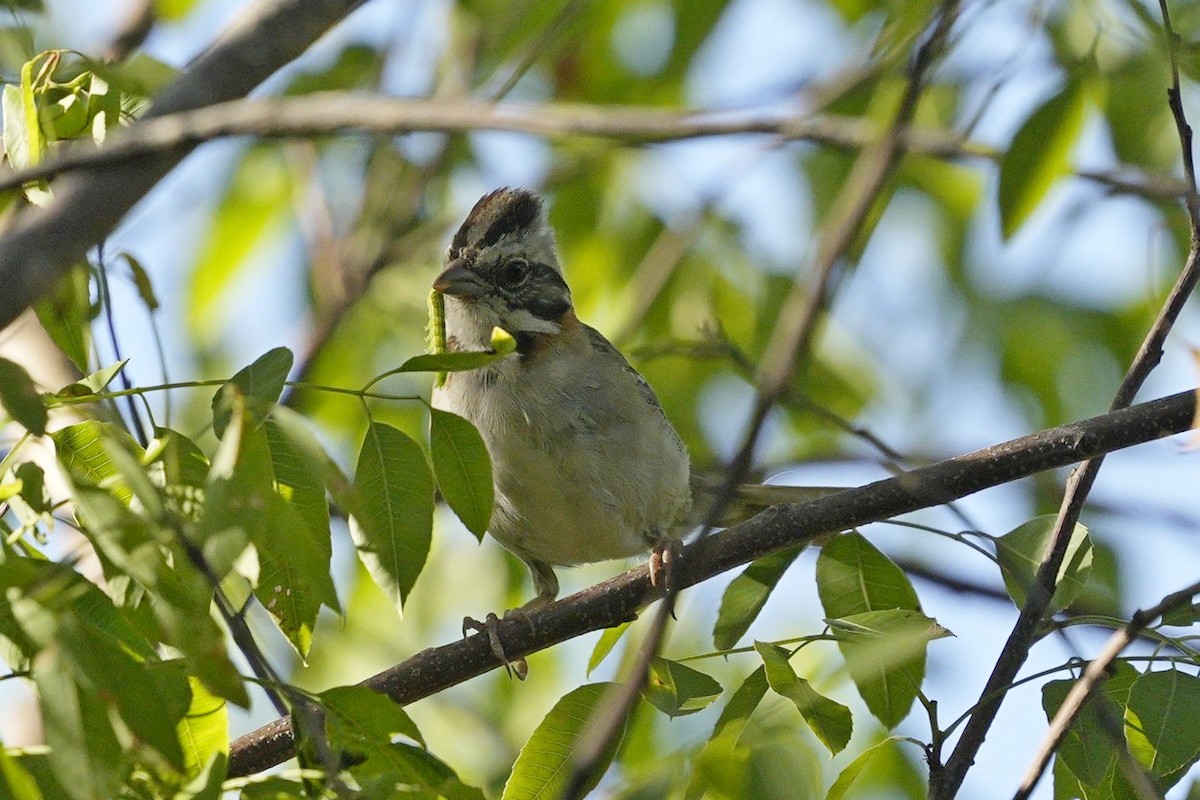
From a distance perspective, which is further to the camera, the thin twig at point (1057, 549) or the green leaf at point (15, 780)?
the thin twig at point (1057, 549)

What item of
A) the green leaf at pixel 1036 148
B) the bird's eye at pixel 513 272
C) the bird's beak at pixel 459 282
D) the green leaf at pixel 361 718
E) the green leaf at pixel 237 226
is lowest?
the green leaf at pixel 361 718

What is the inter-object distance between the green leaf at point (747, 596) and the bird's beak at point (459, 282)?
2.19m

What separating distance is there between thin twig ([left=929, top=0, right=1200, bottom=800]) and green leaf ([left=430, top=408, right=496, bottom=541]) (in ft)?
3.51

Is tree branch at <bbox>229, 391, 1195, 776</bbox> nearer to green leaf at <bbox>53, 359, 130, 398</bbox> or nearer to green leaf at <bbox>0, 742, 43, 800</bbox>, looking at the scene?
green leaf at <bbox>53, 359, 130, 398</bbox>

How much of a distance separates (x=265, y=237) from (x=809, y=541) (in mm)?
4117

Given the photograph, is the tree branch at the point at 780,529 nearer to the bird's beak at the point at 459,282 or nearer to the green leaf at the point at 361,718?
the green leaf at the point at 361,718

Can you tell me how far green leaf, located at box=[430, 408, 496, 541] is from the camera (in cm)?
279

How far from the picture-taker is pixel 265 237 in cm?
666

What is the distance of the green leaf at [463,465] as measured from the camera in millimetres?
2787

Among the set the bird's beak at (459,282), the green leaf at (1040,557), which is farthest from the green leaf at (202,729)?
the bird's beak at (459,282)

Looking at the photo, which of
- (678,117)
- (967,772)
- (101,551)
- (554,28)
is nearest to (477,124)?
(678,117)

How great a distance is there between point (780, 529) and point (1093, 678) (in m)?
1.08

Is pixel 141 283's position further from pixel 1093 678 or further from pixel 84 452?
pixel 1093 678

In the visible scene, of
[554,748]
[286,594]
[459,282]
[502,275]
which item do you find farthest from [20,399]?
[502,275]
